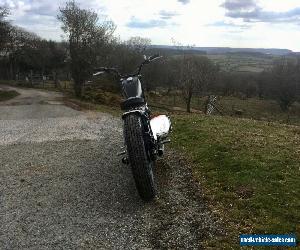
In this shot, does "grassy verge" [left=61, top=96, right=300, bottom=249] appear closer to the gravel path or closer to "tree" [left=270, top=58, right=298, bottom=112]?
the gravel path

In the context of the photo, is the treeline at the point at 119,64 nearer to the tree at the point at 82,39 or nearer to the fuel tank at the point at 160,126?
the tree at the point at 82,39

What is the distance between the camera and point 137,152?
8.10 meters

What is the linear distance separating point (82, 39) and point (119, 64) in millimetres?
15446

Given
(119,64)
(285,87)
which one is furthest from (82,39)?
(285,87)

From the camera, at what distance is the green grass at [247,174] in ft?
25.0

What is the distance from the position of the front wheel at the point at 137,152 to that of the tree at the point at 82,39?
91.9 feet

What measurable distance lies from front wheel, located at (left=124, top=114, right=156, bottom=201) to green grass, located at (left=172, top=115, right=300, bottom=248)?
1.46 metres

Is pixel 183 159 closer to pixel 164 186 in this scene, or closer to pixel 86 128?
pixel 164 186

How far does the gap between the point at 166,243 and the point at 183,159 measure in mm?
5272

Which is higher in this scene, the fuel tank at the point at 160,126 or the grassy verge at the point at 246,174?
the fuel tank at the point at 160,126

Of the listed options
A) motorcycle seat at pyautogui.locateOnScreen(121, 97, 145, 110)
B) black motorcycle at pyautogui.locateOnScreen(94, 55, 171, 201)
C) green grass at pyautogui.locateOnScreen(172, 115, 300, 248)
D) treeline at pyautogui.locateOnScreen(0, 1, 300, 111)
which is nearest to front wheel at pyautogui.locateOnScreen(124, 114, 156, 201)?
black motorcycle at pyautogui.locateOnScreen(94, 55, 171, 201)

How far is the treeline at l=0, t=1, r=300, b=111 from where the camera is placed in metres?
36.0

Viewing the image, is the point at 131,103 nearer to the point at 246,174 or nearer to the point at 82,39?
the point at 246,174

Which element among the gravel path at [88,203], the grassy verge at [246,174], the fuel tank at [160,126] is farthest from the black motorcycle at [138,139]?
the grassy verge at [246,174]
